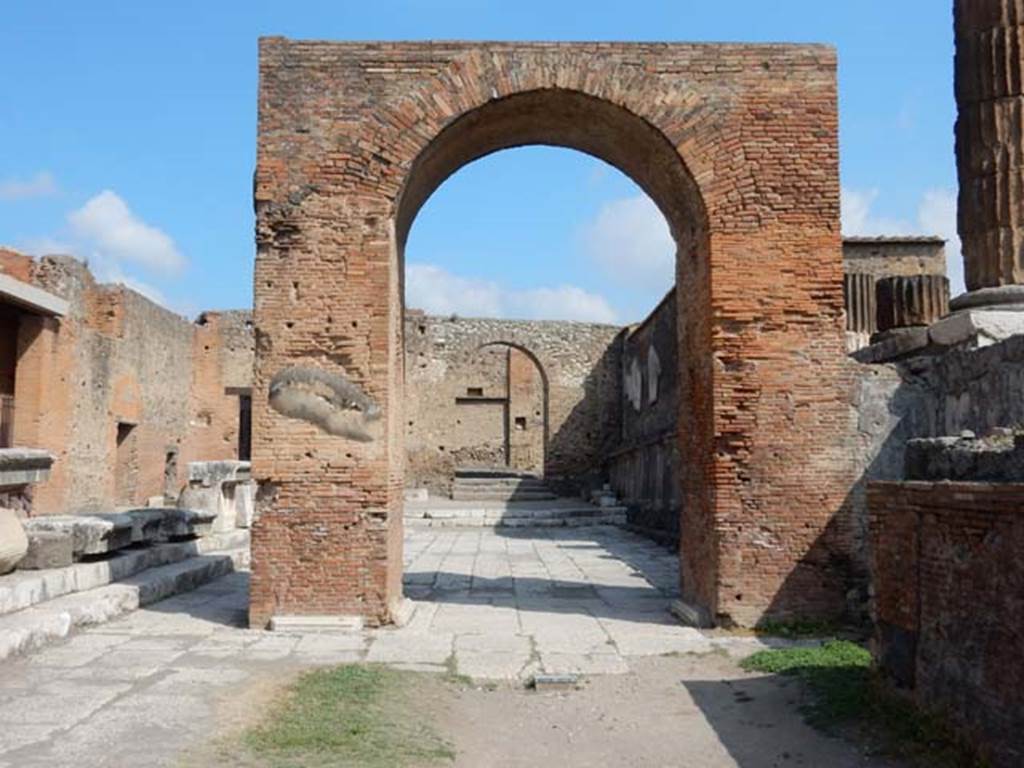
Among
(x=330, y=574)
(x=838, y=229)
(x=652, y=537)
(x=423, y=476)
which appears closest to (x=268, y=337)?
(x=330, y=574)

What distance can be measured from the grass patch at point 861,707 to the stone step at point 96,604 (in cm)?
484

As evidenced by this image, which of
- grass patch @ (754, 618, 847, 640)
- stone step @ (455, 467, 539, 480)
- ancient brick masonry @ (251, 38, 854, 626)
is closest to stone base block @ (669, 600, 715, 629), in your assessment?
ancient brick masonry @ (251, 38, 854, 626)

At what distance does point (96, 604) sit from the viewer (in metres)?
7.84

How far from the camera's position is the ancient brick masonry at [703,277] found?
787 cm

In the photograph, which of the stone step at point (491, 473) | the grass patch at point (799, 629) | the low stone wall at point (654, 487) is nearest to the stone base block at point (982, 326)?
the grass patch at point (799, 629)

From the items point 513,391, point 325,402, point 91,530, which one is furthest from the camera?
point 513,391

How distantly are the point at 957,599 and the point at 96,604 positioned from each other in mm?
6368

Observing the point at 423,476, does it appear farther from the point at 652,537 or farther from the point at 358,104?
the point at 358,104

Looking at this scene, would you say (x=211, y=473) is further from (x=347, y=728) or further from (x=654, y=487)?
(x=347, y=728)

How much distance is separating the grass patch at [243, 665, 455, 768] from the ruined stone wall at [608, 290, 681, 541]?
26.6 feet

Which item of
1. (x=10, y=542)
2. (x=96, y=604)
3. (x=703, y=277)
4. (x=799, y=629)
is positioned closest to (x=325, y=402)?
(x=96, y=604)

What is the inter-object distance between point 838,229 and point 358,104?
4.11 metres

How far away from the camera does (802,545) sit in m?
7.92

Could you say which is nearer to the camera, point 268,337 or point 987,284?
point 268,337
